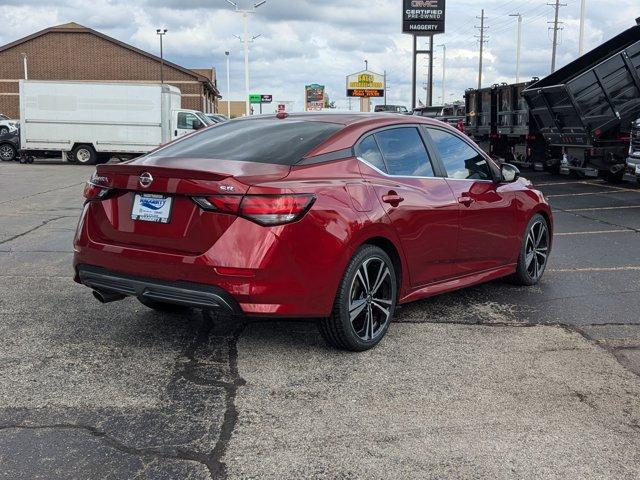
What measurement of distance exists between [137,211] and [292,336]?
1.42 m

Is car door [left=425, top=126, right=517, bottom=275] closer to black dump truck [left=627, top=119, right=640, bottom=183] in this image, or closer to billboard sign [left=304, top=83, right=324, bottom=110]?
black dump truck [left=627, top=119, right=640, bottom=183]

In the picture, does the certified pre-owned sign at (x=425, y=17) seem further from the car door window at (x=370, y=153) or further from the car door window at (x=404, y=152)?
the car door window at (x=370, y=153)

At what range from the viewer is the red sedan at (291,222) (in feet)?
13.4

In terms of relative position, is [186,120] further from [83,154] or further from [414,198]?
[414,198]

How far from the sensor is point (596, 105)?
52.4 feet

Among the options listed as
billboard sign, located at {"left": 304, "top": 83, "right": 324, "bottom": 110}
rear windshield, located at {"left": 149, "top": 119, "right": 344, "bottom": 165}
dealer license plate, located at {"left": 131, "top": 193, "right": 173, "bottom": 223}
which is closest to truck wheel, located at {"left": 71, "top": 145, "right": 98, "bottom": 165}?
rear windshield, located at {"left": 149, "top": 119, "right": 344, "bottom": 165}

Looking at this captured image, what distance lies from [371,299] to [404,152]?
1.21 m

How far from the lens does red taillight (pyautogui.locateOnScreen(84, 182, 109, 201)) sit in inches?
181

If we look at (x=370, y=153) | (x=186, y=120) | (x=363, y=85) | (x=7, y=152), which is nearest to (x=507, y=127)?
(x=186, y=120)

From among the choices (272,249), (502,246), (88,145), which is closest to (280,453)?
(272,249)

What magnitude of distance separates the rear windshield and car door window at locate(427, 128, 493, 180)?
44.1 inches

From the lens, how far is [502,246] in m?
6.13

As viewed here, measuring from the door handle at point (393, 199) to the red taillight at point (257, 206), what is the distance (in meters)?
0.87

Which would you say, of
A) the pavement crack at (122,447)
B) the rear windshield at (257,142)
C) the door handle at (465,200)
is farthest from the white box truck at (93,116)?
the pavement crack at (122,447)
